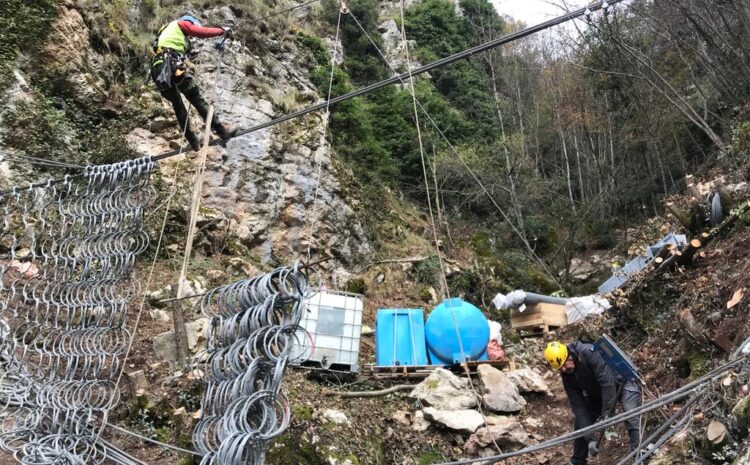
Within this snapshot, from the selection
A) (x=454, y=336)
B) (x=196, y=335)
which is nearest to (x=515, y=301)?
(x=454, y=336)

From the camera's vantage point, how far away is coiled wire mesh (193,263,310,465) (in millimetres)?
3012

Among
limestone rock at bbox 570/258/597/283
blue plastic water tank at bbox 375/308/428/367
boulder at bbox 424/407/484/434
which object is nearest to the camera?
boulder at bbox 424/407/484/434

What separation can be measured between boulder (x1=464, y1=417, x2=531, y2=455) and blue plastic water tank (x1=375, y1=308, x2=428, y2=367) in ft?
5.20

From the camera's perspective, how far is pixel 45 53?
30.1 feet

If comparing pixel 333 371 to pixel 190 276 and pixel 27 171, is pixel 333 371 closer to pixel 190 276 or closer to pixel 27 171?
pixel 190 276

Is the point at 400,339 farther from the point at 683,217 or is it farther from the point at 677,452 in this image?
the point at 683,217

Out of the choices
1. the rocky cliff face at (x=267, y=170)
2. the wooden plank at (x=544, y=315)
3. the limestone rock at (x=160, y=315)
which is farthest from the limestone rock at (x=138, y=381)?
the wooden plank at (x=544, y=315)

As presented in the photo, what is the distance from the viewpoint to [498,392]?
7.05m

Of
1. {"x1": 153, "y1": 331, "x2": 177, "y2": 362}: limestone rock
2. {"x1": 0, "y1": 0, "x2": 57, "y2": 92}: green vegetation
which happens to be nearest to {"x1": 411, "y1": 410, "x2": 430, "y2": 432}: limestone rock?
{"x1": 153, "y1": 331, "x2": 177, "y2": 362}: limestone rock

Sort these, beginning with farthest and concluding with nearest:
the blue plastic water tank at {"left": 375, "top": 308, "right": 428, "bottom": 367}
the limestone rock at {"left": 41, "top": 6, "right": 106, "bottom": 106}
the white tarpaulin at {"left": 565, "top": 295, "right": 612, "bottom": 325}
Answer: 1. the limestone rock at {"left": 41, "top": 6, "right": 106, "bottom": 106}
2. the white tarpaulin at {"left": 565, "top": 295, "right": 612, "bottom": 325}
3. the blue plastic water tank at {"left": 375, "top": 308, "right": 428, "bottom": 367}

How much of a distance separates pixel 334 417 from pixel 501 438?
1.92m

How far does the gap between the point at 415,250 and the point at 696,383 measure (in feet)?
32.6

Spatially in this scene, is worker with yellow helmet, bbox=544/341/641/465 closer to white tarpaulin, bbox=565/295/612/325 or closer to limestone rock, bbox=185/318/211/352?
white tarpaulin, bbox=565/295/612/325

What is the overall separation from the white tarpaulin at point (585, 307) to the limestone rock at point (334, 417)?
16.1ft
